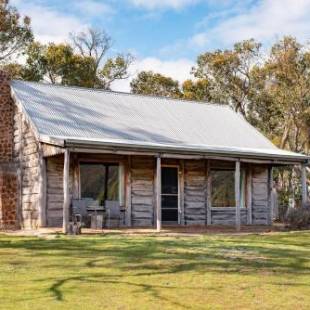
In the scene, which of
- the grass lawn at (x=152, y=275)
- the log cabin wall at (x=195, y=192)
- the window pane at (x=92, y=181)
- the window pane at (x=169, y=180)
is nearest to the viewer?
the grass lawn at (x=152, y=275)

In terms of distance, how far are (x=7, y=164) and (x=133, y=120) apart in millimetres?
4577

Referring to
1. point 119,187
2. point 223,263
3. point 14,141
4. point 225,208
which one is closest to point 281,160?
point 225,208

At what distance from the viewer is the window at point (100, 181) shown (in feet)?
63.4

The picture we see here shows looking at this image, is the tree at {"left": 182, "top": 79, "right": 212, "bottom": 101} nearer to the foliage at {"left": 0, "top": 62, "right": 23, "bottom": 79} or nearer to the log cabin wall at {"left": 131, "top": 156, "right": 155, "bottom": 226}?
the foliage at {"left": 0, "top": 62, "right": 23, "bottom": 79}

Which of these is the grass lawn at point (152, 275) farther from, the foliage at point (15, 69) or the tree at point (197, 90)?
the tree at point (197, 90)

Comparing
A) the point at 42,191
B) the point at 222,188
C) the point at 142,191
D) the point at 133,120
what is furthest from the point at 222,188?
the point at 42,191

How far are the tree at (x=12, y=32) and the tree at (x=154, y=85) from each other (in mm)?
10083

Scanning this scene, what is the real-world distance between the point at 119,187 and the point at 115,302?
13.0 metres

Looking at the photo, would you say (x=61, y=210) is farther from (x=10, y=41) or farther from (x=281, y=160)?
(x=10, y=41)

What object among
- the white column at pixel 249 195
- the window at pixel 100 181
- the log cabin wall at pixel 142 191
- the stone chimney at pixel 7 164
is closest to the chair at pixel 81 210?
the window at pixel 100 181

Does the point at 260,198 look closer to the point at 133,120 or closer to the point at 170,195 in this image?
the point at 170,195

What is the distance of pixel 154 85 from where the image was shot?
45.2 metres

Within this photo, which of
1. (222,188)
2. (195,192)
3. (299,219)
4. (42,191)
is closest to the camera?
(42,191)

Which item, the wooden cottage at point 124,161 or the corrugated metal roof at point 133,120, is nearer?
the wooden cottage at point 124,161
